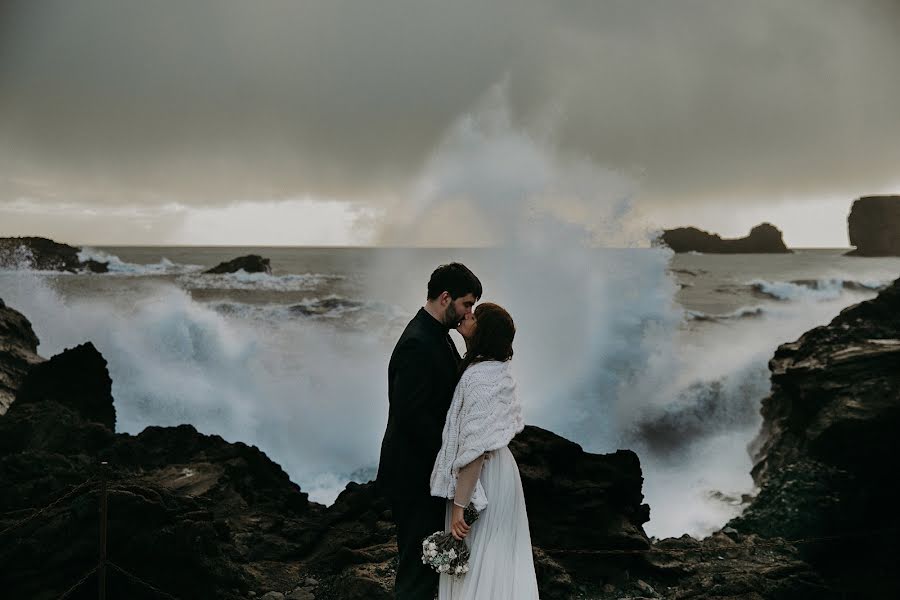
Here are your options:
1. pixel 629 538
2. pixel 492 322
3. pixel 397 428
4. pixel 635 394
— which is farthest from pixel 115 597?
pixel 635 394

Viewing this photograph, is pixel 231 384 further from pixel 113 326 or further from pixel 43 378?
pixel 43 378

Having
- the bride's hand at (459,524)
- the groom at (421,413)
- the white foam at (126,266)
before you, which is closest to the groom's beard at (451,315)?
the groom at (421,413)

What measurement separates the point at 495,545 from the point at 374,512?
3079 mm

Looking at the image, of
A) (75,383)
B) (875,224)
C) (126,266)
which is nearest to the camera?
(75,383)

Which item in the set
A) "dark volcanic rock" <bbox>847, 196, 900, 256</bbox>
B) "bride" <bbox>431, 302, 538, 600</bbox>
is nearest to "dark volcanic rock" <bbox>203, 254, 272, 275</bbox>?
"dark volcanic rock" <bbox>847, 196, 900, 256</bbox>

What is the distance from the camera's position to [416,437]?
8.65 ft

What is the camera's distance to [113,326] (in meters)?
21.0

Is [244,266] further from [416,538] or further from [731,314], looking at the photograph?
[416,538]

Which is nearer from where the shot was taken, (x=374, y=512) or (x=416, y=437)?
(x=416, y=437)

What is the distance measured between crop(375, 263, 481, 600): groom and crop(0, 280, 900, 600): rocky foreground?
5.66ft

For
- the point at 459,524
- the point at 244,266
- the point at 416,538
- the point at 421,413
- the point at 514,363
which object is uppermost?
the point at 244,266

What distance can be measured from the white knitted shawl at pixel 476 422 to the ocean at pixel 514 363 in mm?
9587

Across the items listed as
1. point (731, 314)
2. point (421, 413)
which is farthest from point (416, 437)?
point (731, 314)

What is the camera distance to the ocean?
1653 centimetres
